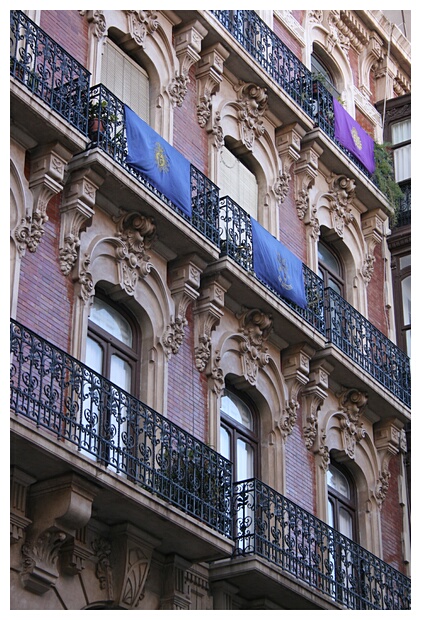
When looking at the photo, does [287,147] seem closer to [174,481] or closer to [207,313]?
[207,313]

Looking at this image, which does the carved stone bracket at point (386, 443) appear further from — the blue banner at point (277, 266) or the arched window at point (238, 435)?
the arched window at point (238, 435)

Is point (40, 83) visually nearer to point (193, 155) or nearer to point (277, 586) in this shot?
point (193, 155)

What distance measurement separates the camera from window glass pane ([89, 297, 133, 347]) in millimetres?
18562

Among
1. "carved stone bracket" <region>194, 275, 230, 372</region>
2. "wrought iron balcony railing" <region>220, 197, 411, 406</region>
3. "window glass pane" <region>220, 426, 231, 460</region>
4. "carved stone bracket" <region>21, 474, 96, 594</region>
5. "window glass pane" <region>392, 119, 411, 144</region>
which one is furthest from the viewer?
"window glass pane" <region>392, 119, 411, 144</region>

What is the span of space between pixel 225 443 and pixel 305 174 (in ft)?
20.6

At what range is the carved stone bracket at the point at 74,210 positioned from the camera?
1767 cm

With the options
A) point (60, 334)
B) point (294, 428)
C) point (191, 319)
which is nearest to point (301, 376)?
point (294, 428)

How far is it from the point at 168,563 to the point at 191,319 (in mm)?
4051

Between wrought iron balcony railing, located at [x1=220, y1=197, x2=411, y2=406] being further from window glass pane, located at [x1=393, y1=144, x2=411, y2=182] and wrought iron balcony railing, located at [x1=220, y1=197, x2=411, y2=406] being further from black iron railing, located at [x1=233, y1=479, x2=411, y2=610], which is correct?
window glass pane, located at [x1=393, y1=144, x2=411, y2=182]

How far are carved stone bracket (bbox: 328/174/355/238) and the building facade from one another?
4 centimetres

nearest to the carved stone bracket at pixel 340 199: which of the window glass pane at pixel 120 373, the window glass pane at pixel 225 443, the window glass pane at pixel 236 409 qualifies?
the window glass pane at pixel 236 409

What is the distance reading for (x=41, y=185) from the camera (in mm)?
17453

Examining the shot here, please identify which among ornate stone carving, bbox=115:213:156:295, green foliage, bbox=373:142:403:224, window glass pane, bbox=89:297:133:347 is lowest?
window glass pane, bbox=89:297:133:347

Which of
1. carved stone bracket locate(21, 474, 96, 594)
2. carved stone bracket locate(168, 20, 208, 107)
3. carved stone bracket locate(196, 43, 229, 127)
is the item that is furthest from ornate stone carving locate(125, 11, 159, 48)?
carved stone bracket locate(21, 474, 96, 594)
